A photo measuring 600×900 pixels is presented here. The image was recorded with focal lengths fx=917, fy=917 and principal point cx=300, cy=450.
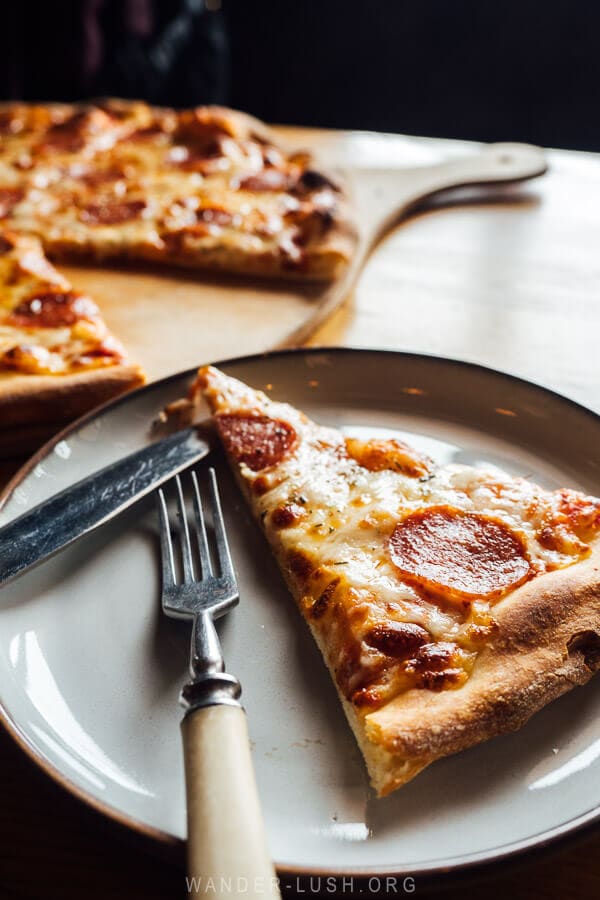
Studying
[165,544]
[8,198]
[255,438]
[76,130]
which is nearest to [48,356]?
[255,438]

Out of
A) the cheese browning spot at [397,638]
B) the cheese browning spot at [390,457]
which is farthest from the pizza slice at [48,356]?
the cheese browning spot at [397,638]

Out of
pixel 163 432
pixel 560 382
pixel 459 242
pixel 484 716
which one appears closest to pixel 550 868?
pixel 484 716

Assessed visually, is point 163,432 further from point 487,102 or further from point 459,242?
point 487,102

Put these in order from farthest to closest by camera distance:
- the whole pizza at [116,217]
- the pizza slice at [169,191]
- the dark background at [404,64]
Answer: the dark background at [404,64], the pizza slice at [169,191], the whole pizza at [116,217]

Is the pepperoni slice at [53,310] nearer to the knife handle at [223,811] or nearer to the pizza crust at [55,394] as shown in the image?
the pizza crust at [55,394]

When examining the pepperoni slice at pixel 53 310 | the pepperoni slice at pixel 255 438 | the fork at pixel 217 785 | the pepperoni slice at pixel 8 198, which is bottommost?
the pepperoni slice at pixel 53 310

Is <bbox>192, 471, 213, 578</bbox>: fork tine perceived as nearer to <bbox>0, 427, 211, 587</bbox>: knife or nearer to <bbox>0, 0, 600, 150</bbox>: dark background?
<bbox>0, 427, 211, 587</bbox>: knife
